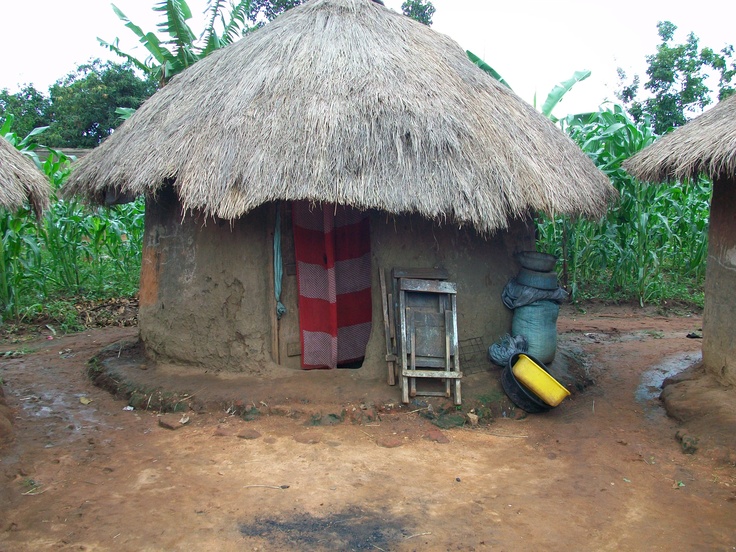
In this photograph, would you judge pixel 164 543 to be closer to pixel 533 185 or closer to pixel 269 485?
pixel 269 485

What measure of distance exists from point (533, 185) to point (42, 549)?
4.18m

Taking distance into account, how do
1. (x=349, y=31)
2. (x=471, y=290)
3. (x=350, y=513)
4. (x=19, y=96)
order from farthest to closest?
(x=19, y=96), (x=349, y=31), (x=471, y=290), (x=350, y=513)

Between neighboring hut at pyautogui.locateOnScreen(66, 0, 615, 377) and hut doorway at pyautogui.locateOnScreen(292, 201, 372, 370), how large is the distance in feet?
0.05

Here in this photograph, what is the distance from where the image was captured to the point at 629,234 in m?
8.77

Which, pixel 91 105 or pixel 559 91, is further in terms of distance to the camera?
pixel 91 105

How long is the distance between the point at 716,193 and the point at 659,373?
1826 millimetres

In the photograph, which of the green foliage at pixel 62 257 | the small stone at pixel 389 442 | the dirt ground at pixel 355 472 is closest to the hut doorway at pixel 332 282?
the dirt ground at pixel 355 472

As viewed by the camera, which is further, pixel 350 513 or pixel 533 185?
pixel 533 185

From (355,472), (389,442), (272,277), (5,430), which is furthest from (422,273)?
(5,430)

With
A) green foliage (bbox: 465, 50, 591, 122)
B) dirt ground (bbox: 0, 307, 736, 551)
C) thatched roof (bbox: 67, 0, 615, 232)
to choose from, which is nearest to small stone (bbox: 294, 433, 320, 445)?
dirt ground (bbox: 0, 307, 736, 551)

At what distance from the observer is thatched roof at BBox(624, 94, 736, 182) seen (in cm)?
466

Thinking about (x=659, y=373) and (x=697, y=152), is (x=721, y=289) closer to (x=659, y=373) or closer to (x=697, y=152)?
(x=697, y=152)

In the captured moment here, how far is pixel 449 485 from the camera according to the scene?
394 centimetres

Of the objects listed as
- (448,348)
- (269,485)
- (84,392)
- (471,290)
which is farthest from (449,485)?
(84,392)
